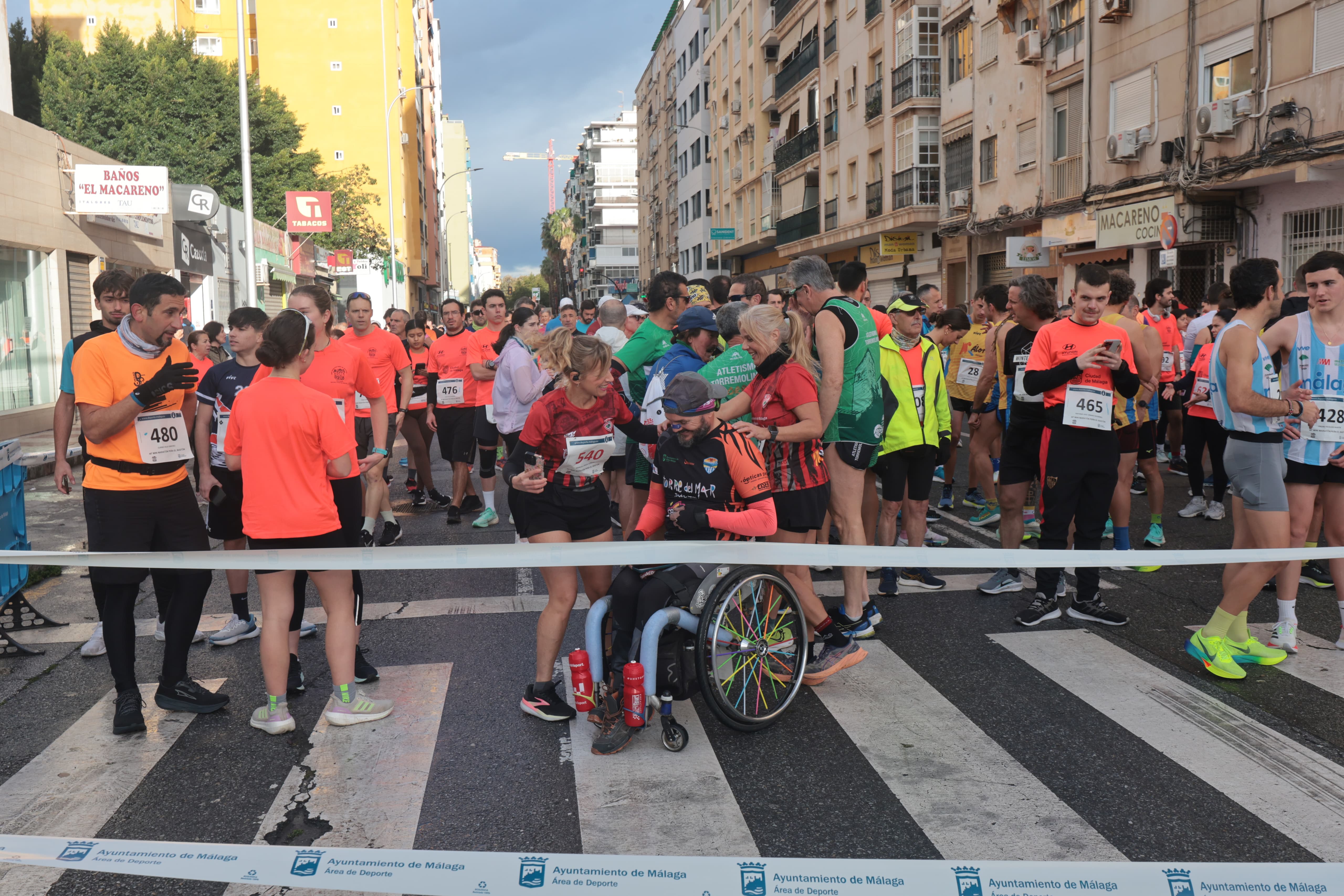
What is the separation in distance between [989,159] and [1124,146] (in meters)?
6.88

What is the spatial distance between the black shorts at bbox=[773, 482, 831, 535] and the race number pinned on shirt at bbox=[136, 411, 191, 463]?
9.30 ft

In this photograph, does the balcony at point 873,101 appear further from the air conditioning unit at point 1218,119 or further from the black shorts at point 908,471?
the black shorts at point 908,471

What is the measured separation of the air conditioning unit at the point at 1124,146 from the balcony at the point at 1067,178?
155cm

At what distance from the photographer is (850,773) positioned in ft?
13.4

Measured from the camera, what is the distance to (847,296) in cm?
596

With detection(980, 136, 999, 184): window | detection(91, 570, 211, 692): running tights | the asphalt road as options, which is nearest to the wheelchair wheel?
the asphalt road

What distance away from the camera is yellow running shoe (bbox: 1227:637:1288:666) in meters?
5.23

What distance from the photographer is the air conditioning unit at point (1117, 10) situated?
20328 mm

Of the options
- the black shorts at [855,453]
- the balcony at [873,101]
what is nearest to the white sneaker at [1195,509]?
the black shorts at [855,453]

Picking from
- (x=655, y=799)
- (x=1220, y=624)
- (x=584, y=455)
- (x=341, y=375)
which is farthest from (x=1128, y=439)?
(x=341, y=375)

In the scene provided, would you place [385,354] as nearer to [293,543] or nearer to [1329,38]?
[293,543]

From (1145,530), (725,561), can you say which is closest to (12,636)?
(725,561)

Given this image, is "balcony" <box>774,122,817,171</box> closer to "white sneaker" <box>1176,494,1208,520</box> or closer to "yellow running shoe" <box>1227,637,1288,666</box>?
"white sneaker" <box>1176,494,1208,520</box>

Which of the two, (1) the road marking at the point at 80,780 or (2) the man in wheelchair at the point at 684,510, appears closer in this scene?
(1) the road marking at the point at 80,780
